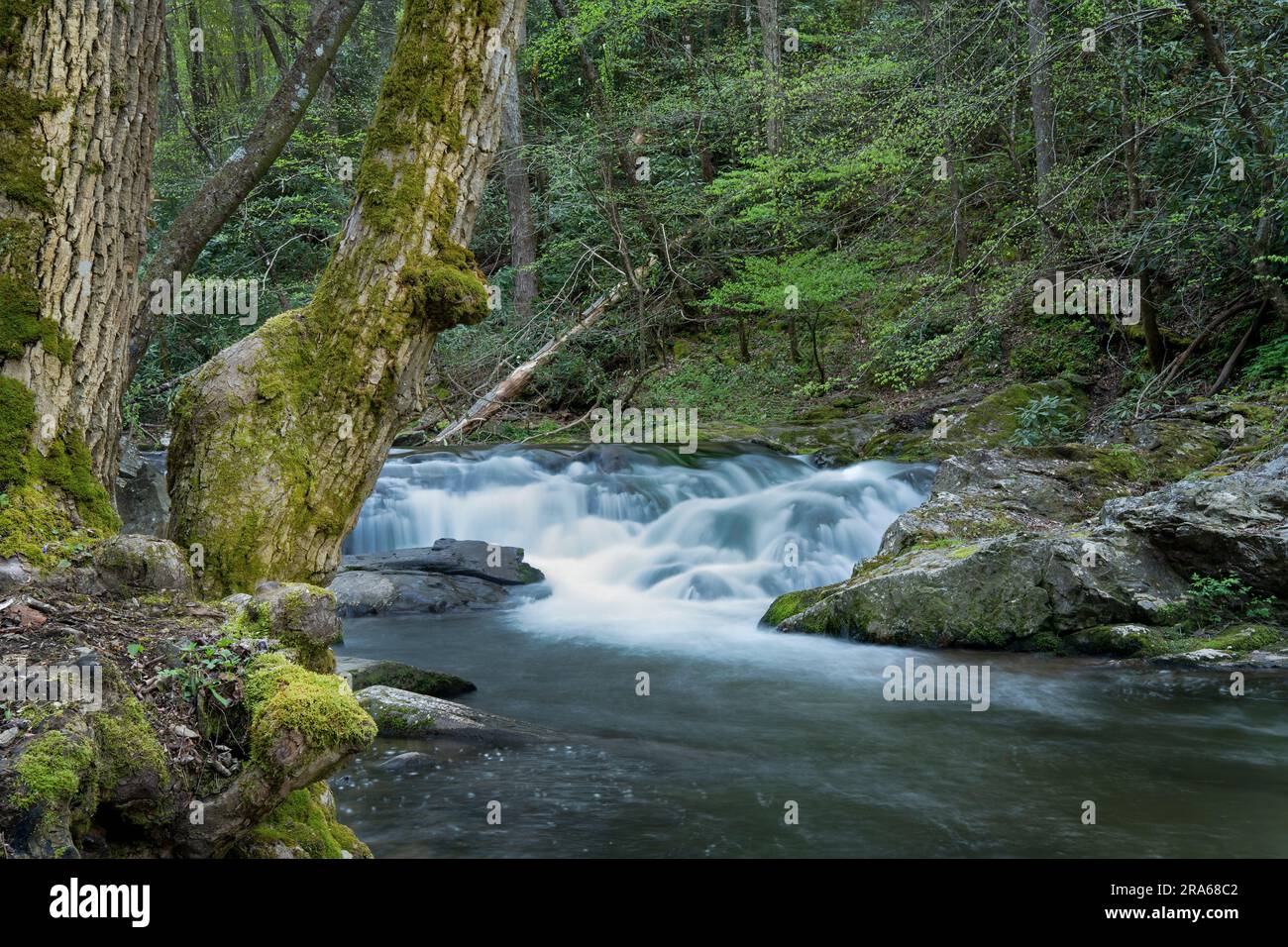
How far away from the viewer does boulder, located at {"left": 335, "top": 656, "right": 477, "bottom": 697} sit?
7410 mm

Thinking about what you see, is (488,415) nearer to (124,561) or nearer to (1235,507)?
(1235,507)

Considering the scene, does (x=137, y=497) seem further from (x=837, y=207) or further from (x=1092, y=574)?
(x=837, y=207)

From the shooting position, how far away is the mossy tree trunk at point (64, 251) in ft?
11.5

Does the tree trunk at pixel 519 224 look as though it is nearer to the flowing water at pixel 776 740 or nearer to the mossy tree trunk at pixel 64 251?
the flowing water at pixel 776 740

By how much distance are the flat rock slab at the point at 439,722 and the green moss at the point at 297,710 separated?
3767 mm

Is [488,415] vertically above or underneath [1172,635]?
above

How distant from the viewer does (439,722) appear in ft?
22.0

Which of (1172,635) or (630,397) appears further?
(630,397)

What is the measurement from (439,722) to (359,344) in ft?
11.2

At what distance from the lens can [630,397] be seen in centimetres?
1894

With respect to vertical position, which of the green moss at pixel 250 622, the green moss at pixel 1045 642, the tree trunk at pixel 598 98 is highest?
the tree trunk at pixel 598 98

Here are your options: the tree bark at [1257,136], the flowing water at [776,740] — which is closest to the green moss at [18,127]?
the flowing water at [776,740]

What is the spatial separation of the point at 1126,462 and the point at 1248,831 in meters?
6.51
